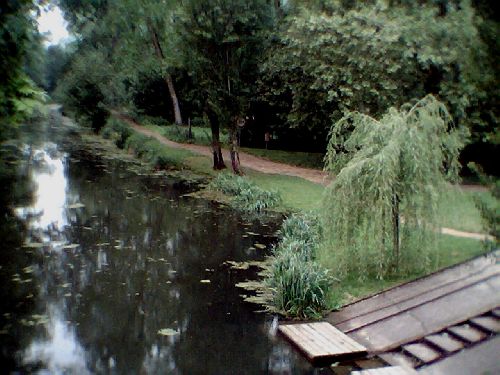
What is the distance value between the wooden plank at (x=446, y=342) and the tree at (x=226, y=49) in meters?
14.6

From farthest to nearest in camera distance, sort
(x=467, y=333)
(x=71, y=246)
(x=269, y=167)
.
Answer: (x=269, y=167) → (x=71, y=246) → (x=467, y=333)

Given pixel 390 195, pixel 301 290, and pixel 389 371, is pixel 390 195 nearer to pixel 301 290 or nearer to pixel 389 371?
pixel 301 290

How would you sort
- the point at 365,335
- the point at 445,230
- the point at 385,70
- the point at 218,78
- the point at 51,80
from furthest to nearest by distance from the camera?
the point at 51,80 < the point at 218,78 < the point at 385,70 < the point at 445,230 < the point at 365,335

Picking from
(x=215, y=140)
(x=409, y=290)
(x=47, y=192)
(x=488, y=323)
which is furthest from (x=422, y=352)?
(x=215, y=140)

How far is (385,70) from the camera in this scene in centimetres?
1903

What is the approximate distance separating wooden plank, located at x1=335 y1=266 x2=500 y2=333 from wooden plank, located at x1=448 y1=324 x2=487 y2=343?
826mm

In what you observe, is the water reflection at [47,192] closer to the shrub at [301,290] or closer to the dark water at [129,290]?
the dark water at [129,290]

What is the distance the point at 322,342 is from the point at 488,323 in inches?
106

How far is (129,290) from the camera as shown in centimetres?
1009

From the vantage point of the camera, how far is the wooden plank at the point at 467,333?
7.84m

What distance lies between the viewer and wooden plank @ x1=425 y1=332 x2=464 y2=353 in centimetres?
770

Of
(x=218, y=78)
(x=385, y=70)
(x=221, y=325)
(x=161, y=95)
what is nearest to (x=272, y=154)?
(x=218, y=78)

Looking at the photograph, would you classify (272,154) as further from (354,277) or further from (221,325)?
(221,325)

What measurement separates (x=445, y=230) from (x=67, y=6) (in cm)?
3427
